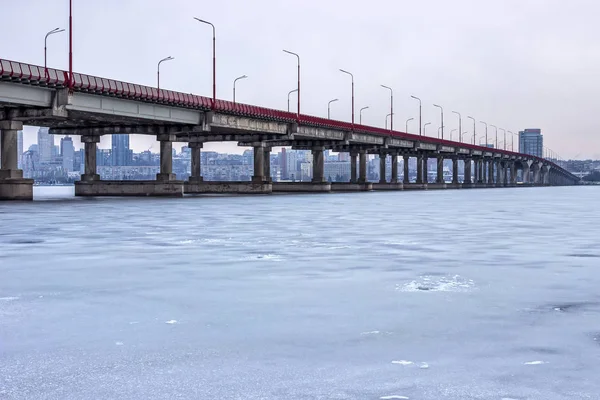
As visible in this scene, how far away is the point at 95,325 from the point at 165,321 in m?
0.81

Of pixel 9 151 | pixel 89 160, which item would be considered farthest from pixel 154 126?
pixel 9 151

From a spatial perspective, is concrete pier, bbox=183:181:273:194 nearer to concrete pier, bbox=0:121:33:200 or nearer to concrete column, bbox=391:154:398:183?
concrete pier, bbox=0:121:33:200

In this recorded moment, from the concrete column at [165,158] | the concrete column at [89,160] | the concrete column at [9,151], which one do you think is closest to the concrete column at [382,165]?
the concrete column at [89,160]

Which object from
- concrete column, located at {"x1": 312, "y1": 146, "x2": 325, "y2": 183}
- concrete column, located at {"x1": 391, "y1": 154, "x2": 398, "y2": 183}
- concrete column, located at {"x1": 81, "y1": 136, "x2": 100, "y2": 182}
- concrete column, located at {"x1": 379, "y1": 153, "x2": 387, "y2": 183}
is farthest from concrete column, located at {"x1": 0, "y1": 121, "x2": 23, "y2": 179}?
concrete column, located at {"x1": 391, "y1": 154, "x2": 398, "y2": 183}

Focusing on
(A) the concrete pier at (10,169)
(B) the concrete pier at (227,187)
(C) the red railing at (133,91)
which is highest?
(C) the red railing at (133,91)

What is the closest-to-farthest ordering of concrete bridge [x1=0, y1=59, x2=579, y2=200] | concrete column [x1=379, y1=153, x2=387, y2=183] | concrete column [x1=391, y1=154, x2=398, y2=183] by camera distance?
concrete bridge [x1=0, y1=59, x2=579, y2=200] → concrete column [x1=379, y1=153, x2=387, y2=183] → concrete column [x1=391, y1=154, x2=398, y2=183]

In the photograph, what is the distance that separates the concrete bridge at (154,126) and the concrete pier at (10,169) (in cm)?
8

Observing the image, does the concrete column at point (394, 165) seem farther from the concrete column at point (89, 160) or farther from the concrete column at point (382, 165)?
the concrete column at point (89, 160)

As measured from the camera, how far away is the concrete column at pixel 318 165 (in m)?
116

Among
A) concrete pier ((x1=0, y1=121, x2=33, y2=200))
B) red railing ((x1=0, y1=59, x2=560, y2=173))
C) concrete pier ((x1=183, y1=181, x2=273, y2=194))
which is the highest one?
red railing ((x1=0, y1=59, x2=560, y2=173))

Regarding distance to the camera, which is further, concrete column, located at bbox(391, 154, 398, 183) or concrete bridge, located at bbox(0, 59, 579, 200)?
concrete column, located at bbox(391, 154, 398, 183)

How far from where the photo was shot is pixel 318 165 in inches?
4579

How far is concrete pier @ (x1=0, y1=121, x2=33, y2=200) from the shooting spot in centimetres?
6188

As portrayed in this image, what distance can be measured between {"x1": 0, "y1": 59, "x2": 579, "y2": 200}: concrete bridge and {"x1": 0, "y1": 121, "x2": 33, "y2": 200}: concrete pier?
8 cm
